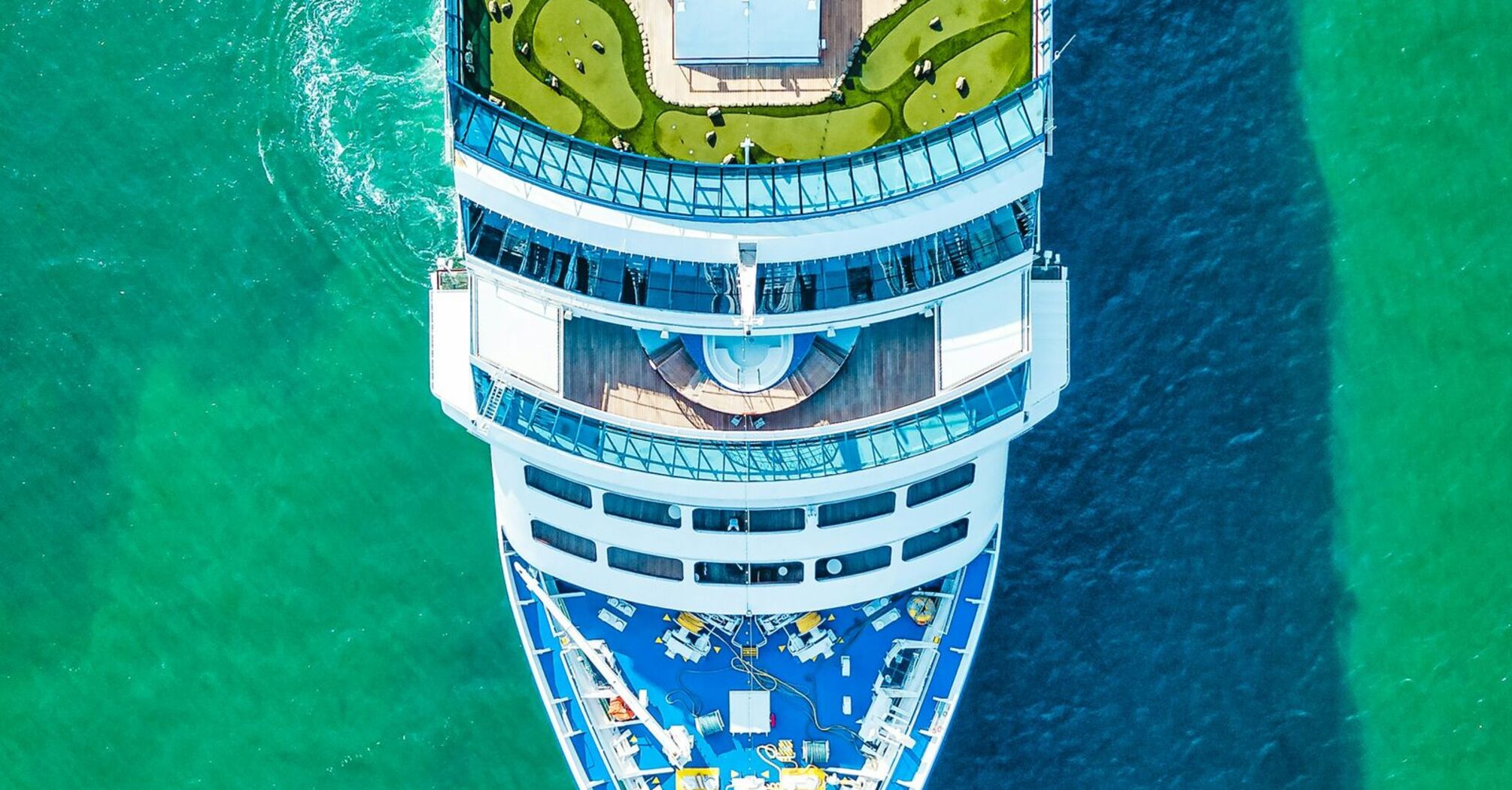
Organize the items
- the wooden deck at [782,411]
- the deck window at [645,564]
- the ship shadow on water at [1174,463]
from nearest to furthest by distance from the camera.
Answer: the wooden deck at [782,411], the deck window at [645,564], the ship shadow on water at [1174,463]

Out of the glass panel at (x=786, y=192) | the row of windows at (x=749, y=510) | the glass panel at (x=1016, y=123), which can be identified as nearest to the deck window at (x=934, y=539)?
the row of windows at (x=749, y=510)

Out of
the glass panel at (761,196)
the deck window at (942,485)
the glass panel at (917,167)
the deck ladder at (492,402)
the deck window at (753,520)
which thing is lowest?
the deck window at (753,520)

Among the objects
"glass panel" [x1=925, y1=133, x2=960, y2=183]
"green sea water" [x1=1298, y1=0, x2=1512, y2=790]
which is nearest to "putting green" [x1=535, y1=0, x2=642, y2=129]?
"glass panel" [x1=925, y1=133, x2=960, y2=183]

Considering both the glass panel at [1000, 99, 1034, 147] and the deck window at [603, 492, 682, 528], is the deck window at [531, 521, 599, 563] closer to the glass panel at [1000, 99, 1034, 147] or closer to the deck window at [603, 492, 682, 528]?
the deck window at [603, 492, 682, 528]

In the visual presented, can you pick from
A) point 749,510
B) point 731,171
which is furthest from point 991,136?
point 749,510

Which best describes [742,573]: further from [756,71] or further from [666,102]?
[756,71]

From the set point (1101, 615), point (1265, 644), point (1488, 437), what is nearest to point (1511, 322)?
point (1488, 437)

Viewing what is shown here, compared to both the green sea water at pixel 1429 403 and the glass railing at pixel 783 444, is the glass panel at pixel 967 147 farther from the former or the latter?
the green sea water at pixel 1429 403
